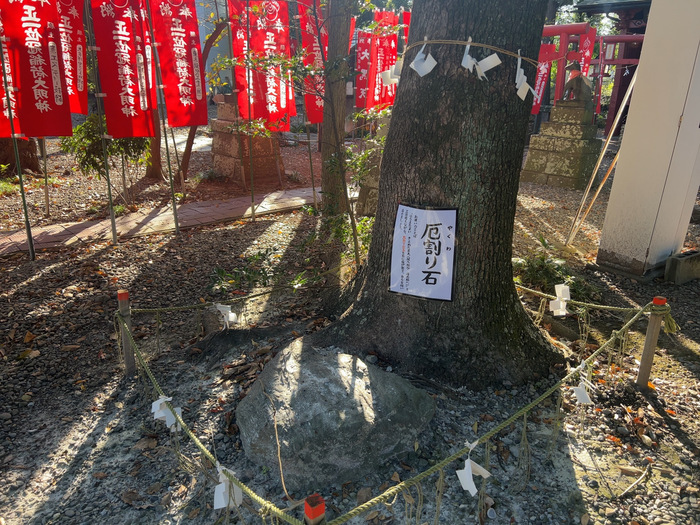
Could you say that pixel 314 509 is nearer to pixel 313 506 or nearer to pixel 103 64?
pixel 313 506

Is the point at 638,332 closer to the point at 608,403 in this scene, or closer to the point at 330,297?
the point at 608,403

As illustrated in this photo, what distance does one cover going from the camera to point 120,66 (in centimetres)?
604

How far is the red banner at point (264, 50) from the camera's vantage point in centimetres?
703

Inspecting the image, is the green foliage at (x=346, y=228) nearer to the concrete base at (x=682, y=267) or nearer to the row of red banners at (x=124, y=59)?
the row of red banners at (x=124, y=59)

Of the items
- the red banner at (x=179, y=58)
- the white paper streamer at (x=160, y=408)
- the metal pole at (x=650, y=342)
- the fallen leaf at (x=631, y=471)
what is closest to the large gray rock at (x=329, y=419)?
the white paper streamer at (x=160, y=408)

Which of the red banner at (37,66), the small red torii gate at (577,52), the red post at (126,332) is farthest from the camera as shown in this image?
the small red torii gate at (577,52)

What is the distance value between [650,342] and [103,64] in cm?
634

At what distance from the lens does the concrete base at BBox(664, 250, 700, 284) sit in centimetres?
534

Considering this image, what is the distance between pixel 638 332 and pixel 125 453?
13.2 feet

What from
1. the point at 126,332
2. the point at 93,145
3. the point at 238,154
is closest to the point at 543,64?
the point at 238,154

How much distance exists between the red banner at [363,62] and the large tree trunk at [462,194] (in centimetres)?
737

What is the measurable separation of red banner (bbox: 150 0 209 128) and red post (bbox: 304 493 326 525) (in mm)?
5987

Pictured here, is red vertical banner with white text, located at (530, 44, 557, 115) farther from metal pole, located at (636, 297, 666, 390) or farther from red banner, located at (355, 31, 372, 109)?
metal pole, located at (636, 297, 666, 390)

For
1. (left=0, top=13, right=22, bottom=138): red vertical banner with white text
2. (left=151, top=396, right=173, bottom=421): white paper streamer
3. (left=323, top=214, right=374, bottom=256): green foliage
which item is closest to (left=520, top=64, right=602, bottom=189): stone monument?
(left=323, top=214, right=374, bottom=256): green foliage
